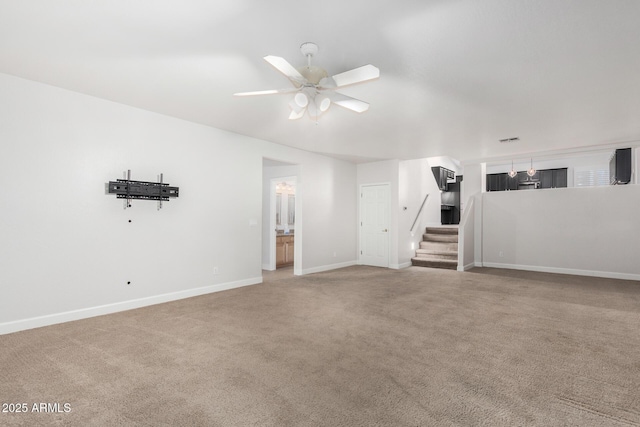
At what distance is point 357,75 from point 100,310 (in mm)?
4033

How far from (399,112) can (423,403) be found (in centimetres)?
353

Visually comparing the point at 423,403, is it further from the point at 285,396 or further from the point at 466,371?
the point at 285,396

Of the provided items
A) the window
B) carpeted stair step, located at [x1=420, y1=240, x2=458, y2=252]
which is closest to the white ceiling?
carpeted stair step, located at [x1=420, y1=240, x2=458, y2=252]

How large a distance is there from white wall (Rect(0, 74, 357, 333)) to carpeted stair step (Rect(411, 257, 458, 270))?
4.27 meters

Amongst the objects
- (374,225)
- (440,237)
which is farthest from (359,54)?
(440,237)

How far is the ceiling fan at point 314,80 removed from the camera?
2.57 metres

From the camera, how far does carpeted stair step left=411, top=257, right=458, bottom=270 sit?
24.9 feet

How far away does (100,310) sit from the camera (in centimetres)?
389

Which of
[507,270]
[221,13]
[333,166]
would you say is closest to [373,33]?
[221,13]

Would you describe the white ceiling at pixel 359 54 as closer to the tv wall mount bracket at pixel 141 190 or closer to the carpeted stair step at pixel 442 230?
the tv wall mount bracket at pixel 141 190

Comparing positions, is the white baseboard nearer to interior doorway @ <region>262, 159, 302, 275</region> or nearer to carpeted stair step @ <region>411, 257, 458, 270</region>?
interior doorway @ <region>262, 159, 302, 275</region>

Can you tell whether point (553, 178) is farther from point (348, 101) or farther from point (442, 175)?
point (348, 101)

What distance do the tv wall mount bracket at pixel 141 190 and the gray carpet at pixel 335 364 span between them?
148 centimetres

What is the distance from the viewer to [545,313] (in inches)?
159
